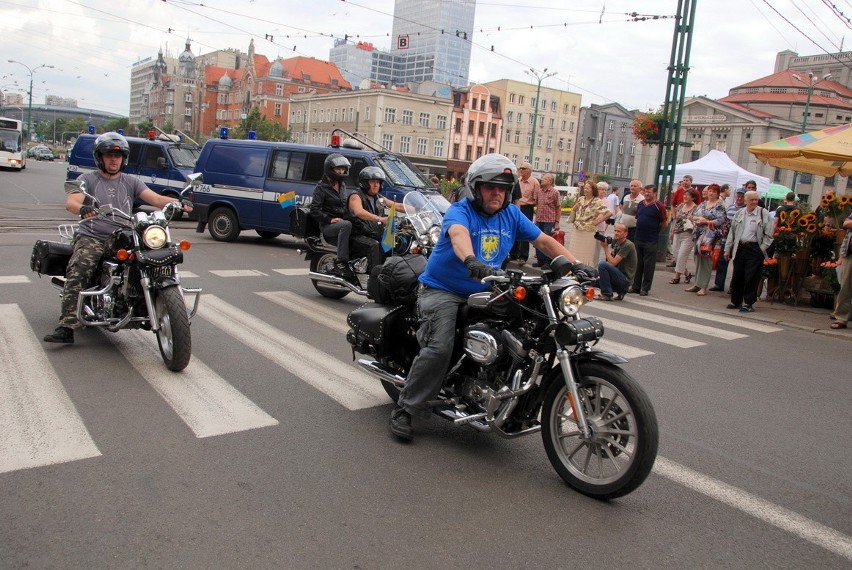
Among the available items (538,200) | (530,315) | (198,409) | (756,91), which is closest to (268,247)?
(538,200)

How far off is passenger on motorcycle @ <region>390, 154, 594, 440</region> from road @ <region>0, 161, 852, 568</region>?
1.28 feet

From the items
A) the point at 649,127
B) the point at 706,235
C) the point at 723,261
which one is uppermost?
the point at 649,127

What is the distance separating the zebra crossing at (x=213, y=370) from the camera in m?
4.40

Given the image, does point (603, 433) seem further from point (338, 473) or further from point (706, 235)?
point (706, 235)

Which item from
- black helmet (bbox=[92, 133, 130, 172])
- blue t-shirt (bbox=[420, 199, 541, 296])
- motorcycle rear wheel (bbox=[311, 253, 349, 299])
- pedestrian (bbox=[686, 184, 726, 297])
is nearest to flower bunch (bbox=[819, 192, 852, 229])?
pedestrian (bbox=[686, 184, 726, 297])

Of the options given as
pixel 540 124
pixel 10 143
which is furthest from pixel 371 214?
pixel 540 124

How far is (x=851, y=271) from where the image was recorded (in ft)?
31.8

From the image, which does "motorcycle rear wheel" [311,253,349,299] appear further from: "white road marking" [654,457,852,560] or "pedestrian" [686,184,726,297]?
"pedestrian" [686,184,726,297]

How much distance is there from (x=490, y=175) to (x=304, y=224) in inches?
236

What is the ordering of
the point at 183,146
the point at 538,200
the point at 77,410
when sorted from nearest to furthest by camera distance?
the point at 77,410
the point at 538,200
the point at 183,146

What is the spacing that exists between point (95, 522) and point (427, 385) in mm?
1974

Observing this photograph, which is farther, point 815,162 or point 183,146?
point 183,146

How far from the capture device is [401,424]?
4.60 m

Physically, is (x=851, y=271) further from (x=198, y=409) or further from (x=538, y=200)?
(x=198, y=409)
